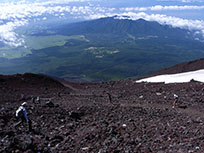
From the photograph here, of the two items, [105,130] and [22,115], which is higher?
[22,115]

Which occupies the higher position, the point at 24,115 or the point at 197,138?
the point at 24,115

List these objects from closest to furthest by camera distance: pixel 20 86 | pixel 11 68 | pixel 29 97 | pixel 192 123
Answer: pixel 192 123 < pixel 29 97 < pixel 20 86 < pixel 11 68

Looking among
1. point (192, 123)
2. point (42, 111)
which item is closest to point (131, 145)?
point (192, 123)

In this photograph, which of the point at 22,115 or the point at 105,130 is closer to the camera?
the point at 105,130

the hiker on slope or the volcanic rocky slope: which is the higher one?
the hiker on slope

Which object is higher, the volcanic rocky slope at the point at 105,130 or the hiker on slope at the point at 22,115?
the hiker on slope at the point at 22,115

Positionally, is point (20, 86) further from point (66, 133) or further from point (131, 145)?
point (131, 145)

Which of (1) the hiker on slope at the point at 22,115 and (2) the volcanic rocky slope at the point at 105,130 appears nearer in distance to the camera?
(2) the volcanic rocky slope at the point at 105,130

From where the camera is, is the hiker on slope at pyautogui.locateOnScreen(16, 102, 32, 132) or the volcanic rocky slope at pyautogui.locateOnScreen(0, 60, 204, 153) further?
the hiker on slope at pyautogui.locateOnScreen(16, 102, 32, 132)

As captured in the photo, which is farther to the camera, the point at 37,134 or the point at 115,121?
the point at 115,121

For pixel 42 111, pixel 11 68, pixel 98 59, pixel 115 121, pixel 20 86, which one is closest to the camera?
pixel 115 121
